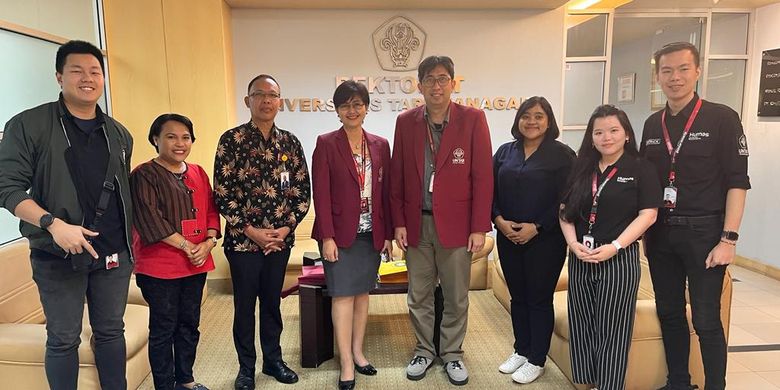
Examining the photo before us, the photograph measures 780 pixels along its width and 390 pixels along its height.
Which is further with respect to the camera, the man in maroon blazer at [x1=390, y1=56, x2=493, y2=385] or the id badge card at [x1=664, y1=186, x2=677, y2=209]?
the man in maroon blazer at [x1=390, y1=56, x2=493, y2=385]

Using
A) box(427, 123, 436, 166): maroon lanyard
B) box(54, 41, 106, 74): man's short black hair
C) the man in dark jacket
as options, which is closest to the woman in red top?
the man in dark jacket

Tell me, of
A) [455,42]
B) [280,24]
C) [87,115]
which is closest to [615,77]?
[455,42]

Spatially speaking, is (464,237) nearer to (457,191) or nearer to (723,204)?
(457,191)

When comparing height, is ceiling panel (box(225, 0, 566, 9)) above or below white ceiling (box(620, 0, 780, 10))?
below

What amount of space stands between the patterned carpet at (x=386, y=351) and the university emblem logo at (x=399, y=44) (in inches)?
89.9

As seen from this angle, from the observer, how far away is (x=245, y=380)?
2.58 m

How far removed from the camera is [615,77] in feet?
21.9

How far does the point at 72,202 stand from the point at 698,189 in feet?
8.59

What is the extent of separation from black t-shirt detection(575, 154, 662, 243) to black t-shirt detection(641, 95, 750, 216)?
5.9 inches

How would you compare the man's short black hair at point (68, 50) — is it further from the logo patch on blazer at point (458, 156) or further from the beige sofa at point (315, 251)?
the beige sofa at point (315, 251)

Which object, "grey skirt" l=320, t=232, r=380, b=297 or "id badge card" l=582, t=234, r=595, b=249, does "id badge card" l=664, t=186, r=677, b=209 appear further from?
"grey skirt" l=320, t=232, r=380, b=297

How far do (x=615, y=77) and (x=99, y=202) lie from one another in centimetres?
655

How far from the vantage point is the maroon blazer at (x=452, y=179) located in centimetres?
248

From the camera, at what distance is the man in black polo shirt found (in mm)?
2139
